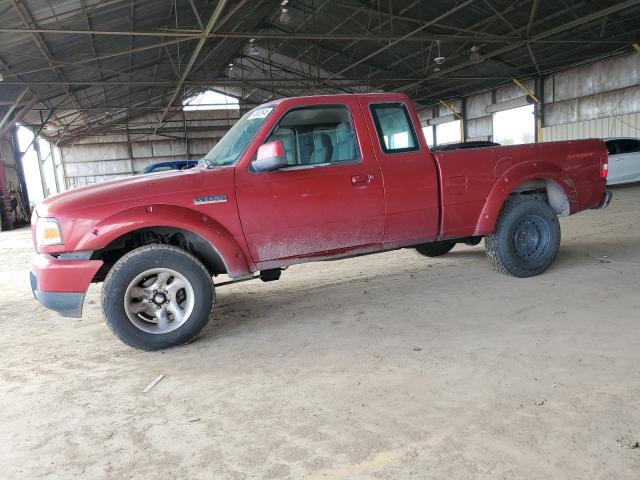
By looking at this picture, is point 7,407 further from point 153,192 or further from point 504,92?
point 504,92

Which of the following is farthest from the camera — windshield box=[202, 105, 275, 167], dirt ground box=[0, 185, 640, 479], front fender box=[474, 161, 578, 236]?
front fender box=[474, 161, 578, 236]

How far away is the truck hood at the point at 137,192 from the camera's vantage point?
10.9 feet

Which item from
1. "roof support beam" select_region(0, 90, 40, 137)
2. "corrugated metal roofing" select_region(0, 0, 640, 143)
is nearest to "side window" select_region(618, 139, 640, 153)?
"corrugated metal roofing" select_region(0, 0, 640, 143)

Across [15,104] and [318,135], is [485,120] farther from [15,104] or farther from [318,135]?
[318,135]

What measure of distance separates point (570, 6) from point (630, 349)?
46.8 feet

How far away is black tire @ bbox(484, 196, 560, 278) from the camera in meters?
4.73

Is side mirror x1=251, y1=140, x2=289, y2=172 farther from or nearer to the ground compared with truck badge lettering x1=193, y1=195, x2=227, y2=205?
farther from the ground

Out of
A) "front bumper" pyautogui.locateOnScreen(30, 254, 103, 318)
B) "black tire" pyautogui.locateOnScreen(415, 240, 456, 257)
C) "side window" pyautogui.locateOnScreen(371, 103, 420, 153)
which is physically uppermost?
"side window" pyautogui.locateOnScreen(371, 103, 420, 153)

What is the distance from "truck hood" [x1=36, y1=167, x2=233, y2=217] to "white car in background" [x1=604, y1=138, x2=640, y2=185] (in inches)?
566

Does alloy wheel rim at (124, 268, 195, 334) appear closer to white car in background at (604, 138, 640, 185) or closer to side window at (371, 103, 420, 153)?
side window at (371, 103, 420, 153)

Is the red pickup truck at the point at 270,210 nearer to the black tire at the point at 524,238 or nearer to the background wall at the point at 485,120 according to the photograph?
the black tire at the point at 524,238

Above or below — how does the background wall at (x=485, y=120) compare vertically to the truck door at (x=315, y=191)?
above

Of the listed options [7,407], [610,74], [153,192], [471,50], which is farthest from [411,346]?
[610,74]

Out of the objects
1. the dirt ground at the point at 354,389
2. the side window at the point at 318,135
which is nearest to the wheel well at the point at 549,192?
the dirt ground at the point at 354,389
